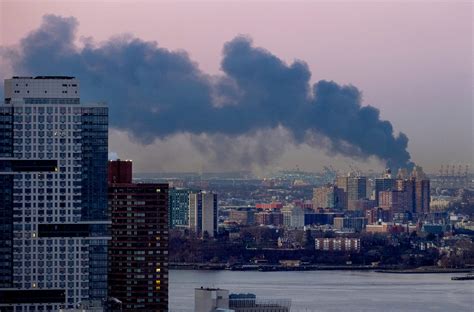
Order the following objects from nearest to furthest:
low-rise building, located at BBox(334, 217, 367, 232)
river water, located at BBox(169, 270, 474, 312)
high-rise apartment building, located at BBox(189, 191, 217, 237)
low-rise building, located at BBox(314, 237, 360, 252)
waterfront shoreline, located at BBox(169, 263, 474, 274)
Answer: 1. river water, located at BBox(169, 270, 474, 312)
2. waterfront shoreline, located at BBox(169, 263, 474, 274)
3. high-rise apartment building, located at BBox(189, 191, 217, 237)
4. low-rise building, located at BBox(314, 237, 360, 252)
5. low-rise building, located at BBox(334, 217, 367, 232)

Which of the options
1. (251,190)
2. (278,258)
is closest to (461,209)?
(251,190)

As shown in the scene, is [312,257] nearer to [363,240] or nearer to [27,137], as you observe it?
[363,240]

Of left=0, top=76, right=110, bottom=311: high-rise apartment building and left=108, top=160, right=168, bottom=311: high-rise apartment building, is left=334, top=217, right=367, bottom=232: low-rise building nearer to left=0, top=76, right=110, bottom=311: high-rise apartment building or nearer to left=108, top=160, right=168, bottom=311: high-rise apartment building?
left=108, top=160, right=168, bottom=311: high-rise apartment building

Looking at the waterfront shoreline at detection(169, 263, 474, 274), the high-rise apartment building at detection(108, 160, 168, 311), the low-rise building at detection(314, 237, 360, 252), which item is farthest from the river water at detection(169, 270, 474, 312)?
the low-rise building at detection(314, 237, 360, 252)

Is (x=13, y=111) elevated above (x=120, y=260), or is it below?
above

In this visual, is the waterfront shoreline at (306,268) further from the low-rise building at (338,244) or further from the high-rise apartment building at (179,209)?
the high-rise apartment building at (179,209)

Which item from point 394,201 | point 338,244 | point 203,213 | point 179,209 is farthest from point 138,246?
point 394,201

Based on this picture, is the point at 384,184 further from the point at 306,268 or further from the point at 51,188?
the point at 51,188
